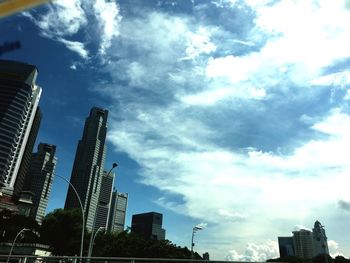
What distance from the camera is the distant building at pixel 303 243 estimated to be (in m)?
142

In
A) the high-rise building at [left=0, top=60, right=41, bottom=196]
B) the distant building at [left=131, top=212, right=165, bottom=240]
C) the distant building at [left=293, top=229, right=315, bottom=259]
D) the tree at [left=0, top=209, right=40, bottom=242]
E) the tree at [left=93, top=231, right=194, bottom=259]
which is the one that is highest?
the high-rise building at [left=0, top=60, right=41, bottom=196]

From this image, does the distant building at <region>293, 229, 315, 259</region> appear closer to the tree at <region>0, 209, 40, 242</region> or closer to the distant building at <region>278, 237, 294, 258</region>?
the distant building at <region>278, 237, 294, 258</region>

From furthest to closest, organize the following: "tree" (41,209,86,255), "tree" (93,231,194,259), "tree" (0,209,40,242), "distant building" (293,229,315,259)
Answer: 1. "distant building" (293,229,315,259)
2. "tree" (0,209,40,242)
3. "tree" (93,231,194,259)
4. "tree" (41,209,86,255)

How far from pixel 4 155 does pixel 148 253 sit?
136335 mm

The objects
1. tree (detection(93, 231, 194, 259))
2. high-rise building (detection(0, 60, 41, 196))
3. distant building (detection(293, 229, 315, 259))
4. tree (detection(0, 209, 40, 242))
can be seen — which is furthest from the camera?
high-rise building (detection(0, 60, 41, 196))

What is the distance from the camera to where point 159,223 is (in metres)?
196

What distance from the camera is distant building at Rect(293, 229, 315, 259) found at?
466ft

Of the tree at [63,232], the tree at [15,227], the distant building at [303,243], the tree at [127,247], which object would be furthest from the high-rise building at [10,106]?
the distant building at [303,243]

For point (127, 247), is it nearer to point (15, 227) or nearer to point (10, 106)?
point (15, 227)

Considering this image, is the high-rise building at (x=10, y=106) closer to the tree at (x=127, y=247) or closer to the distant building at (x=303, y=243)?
the tree at (x=127, y=247)

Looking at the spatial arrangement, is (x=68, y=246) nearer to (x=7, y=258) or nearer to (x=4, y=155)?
(x=7, y=258)

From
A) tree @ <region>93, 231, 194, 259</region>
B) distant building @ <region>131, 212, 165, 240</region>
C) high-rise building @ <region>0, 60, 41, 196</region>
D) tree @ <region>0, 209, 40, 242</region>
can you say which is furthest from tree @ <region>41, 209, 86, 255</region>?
high-rise building @ <region>0, 60, 41, 196</region>

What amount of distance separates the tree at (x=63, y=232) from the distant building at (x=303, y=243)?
10207 cm

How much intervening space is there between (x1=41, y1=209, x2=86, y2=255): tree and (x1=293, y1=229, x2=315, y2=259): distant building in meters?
102
